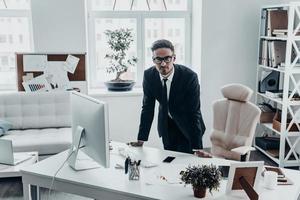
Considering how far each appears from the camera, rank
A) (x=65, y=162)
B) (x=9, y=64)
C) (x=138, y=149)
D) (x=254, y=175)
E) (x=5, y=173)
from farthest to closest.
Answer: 1. (x=9, y=64)
2. (x=5, y=173)
3. (x=138, y=149)
4. (x=65, y=162)
5. (x=254, y=175)

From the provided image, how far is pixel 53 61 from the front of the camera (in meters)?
4.28

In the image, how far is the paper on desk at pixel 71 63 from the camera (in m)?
4.29

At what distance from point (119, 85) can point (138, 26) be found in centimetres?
83

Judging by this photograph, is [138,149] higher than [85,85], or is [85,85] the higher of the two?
[85,85]

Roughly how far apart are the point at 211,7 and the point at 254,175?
292 cm

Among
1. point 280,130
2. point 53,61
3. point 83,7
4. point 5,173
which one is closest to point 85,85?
point 53,61

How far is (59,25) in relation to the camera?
14.4 feet

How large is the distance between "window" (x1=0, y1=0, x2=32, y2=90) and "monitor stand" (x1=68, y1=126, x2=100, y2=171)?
8.64 ft

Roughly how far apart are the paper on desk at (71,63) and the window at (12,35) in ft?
2.39

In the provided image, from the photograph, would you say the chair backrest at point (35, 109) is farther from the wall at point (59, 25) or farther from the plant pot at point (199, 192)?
the plant pot at point (199, 192)

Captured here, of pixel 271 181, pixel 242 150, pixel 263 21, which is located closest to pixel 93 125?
pixel 271 181

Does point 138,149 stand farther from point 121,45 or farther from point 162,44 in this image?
point 121,45

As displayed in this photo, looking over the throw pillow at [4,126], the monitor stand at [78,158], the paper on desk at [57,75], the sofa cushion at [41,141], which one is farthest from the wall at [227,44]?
the monitor stand at [78,158]

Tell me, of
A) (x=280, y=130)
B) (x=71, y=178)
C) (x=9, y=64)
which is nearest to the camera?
(x=71, y=178)
